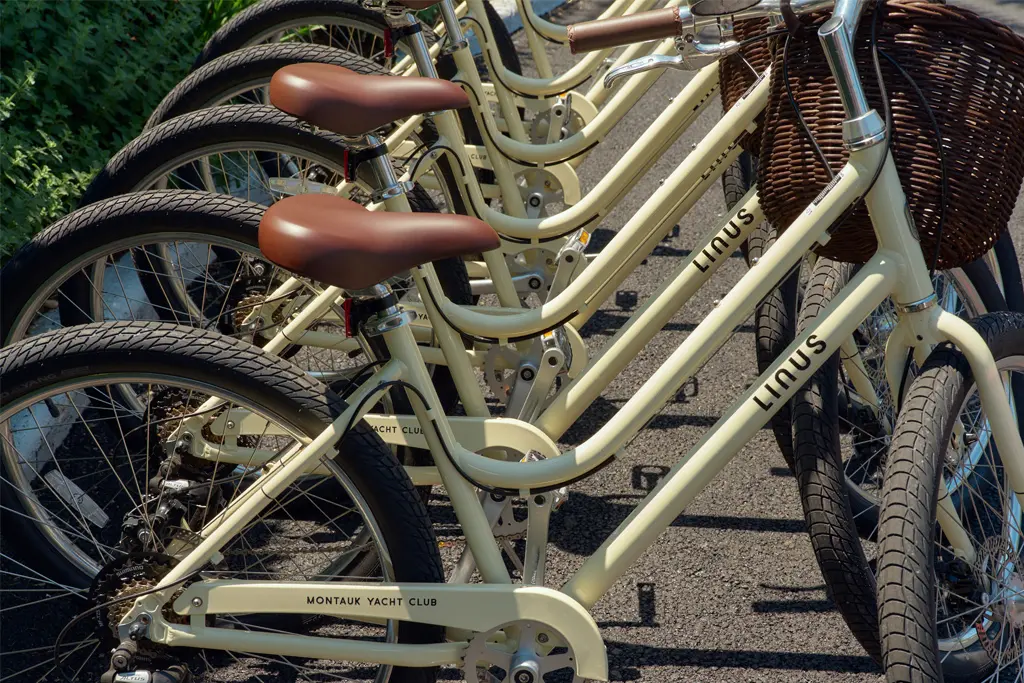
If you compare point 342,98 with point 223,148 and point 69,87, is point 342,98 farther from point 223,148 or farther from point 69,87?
point 69,87

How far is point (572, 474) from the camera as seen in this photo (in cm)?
224

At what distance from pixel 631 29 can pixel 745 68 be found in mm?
647

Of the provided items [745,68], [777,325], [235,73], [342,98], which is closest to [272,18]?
[235,73]

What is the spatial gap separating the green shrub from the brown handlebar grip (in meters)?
2.27

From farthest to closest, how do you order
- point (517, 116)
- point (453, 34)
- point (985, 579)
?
point (517, 116) → point (453, 34) → point (985, 579)

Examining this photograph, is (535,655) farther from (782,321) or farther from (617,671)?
(782,321)

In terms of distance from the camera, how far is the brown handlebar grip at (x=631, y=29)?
2.09 m

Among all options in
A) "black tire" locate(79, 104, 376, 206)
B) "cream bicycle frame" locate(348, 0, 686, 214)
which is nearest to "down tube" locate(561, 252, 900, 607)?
"black tire" locate(79, 104, 376, 206)

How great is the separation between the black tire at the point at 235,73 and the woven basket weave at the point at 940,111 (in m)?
1.56

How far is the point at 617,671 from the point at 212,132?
1743 mm

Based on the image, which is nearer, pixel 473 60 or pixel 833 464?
pixel 833 464

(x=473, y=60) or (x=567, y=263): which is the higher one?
(x=473, y=60)

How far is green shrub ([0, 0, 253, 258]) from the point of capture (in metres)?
3.75

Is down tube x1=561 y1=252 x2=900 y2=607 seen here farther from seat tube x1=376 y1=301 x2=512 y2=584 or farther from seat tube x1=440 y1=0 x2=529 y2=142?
seat tube x1=440 y1=0 x2=529 y2=142
